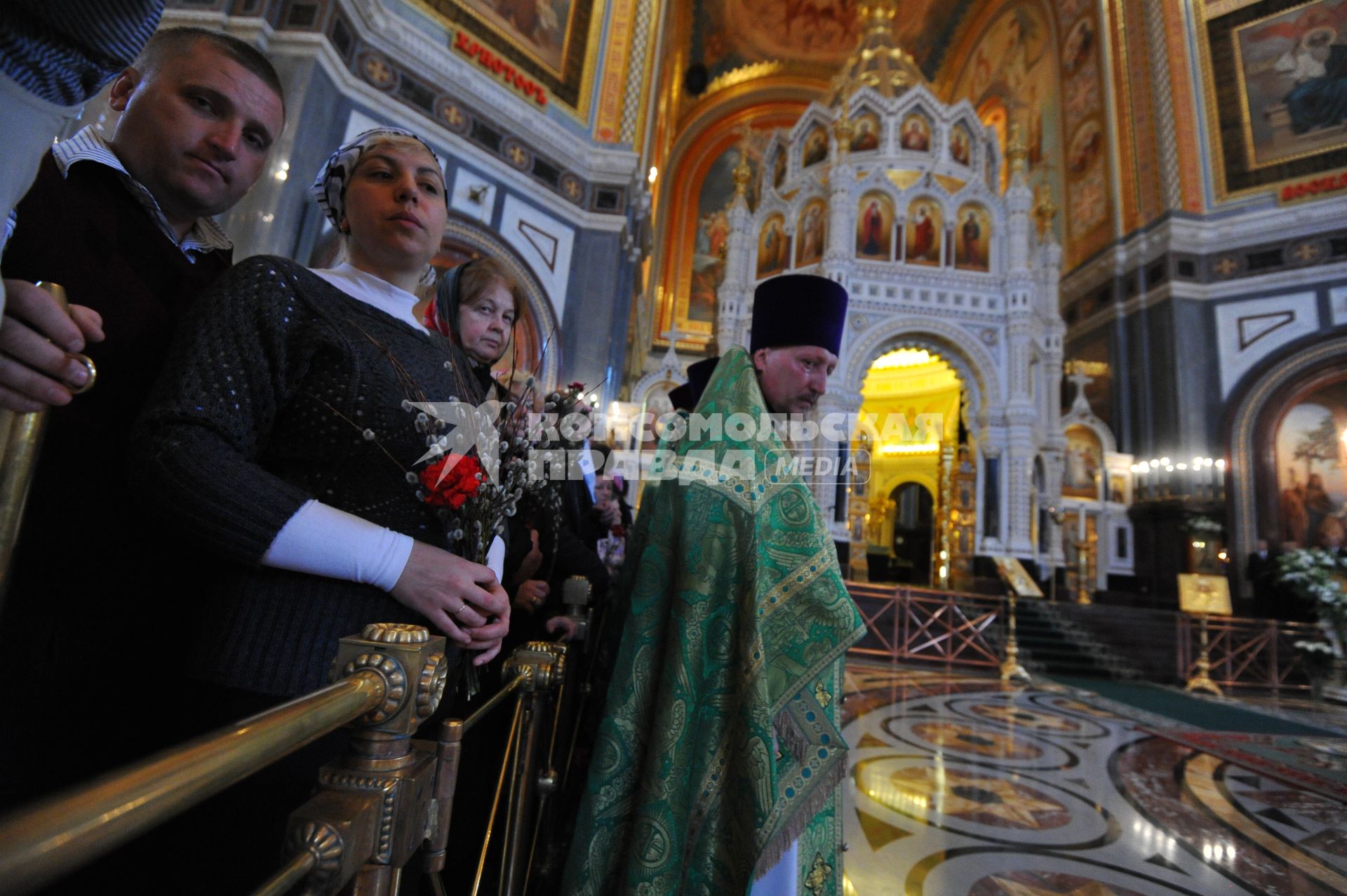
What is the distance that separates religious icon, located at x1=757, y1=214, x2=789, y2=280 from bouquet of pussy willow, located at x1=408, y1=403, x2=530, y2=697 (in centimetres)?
1208

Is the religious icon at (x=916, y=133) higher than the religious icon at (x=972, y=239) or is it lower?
higher

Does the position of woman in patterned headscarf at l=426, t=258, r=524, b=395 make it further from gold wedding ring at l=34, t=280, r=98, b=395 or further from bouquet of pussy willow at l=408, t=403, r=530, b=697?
gold wedding ring at l=34, t=280, r=98, b=395

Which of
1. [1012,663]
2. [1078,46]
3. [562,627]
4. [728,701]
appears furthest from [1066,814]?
[1078,46]

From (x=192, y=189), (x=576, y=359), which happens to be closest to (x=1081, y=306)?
(x=576, y=359)

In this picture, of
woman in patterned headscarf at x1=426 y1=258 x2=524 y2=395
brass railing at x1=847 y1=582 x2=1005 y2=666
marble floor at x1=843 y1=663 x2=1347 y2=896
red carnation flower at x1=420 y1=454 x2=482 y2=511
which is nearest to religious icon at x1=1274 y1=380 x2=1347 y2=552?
brass railing at x1=847 y1=582 x2=1005 y2=666

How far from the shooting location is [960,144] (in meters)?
12.5

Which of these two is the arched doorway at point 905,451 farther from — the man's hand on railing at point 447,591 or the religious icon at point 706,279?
the man's hand on railing at point 447,591

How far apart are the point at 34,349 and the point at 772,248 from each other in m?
13.4

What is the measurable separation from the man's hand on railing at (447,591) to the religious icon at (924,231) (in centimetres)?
1232

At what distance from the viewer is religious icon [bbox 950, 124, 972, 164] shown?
1242cm

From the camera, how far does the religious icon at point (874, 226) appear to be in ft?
38.2

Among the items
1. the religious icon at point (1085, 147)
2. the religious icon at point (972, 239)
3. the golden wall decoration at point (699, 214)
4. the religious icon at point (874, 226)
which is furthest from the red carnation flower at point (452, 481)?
the religious icon at point (1085, 147)

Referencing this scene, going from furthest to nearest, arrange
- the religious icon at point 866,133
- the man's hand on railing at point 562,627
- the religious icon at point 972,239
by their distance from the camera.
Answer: the religious icon at point 866,133, the religious icon at point 972,239, the man's hand on railing at point 562,627

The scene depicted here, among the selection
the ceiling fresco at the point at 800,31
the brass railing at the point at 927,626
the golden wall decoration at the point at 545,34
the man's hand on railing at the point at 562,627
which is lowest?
the brass railing at the point at 927,626
